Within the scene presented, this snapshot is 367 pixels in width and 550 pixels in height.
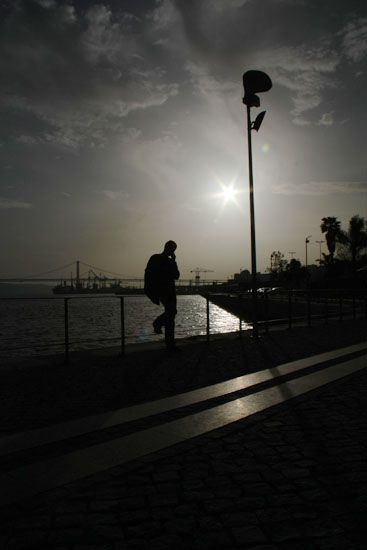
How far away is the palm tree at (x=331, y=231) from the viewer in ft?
239

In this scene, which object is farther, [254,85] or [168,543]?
[254,85]

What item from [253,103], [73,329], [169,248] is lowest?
[73,329]

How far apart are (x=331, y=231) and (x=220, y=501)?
7542cm

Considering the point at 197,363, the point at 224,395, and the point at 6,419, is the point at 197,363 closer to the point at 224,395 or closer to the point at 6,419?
the point at 224,395


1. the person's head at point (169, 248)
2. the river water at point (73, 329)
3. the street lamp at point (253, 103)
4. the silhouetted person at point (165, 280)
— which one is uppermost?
the street lamp at point (253, 103)

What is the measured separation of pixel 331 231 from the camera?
73.5 m

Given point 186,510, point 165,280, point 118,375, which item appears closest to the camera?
point 186,510

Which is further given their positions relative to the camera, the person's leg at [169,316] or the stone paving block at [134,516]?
the person's leg at [169,316]

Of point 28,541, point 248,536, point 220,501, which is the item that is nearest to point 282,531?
point 248,536

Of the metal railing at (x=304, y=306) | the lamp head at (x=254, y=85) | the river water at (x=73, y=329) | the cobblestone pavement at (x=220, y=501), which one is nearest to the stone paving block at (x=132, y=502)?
the cobblestone pavement at (x=220, y=501)

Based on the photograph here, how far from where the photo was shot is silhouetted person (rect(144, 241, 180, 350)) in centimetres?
870

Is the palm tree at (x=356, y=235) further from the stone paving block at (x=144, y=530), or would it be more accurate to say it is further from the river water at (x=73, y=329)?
the stone paving block at (x=144, y=530)

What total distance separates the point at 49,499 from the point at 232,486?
1.18 m

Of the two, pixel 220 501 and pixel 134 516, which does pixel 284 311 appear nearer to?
pixel 220 501
